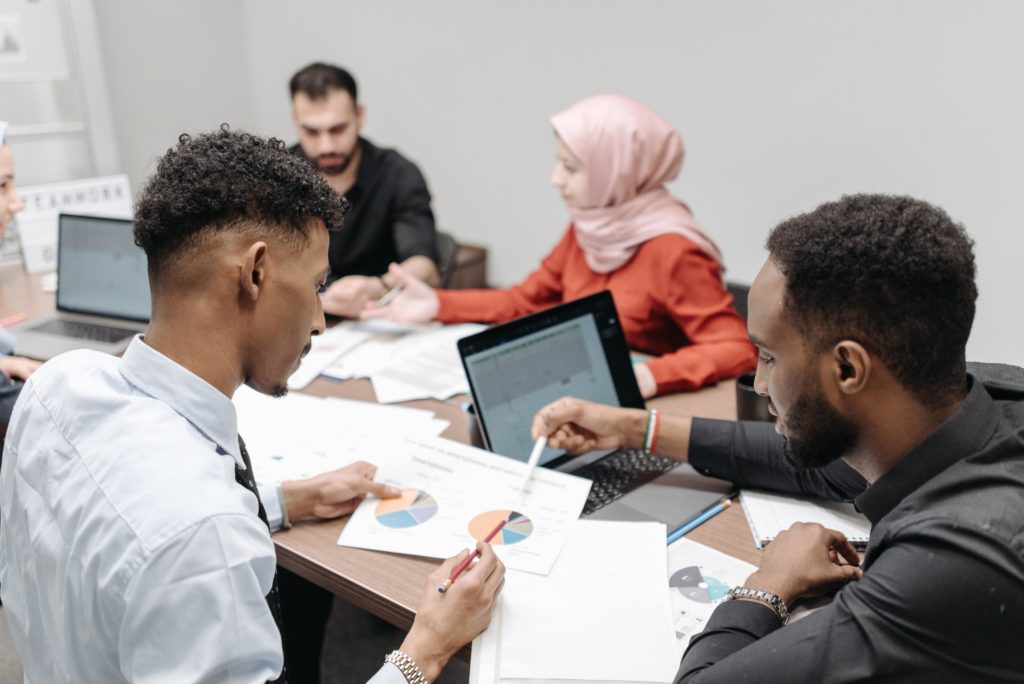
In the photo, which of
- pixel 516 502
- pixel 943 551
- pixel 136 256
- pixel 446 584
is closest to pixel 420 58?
pixel 136 256

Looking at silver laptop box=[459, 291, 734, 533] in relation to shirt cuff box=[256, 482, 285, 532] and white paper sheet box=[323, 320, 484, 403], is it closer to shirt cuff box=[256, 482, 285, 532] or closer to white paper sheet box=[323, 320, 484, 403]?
white paper sheet box=[323, 320, 484, 403]

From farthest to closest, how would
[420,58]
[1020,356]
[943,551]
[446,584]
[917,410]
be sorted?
1. [420,58]
2. [1020,356]
3. [446,584]
4. [917,410]
5. [943,551]

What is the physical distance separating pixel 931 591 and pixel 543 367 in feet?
2.50

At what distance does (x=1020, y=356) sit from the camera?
235cm

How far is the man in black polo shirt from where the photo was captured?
250 cm

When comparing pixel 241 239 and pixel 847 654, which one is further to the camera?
pixel 241 239

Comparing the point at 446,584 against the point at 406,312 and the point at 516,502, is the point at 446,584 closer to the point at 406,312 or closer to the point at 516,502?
the point at 516,502

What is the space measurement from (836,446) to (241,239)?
0.66m

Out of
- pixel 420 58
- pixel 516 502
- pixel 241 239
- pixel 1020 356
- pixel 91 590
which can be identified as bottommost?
pixel 1020 356

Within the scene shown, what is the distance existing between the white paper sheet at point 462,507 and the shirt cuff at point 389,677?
0.22m

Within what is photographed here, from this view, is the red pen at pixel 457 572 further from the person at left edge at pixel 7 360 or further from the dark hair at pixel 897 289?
the person at left edge at pixel 7 360

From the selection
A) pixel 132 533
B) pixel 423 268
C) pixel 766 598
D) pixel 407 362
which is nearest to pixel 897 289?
pixel 766 598

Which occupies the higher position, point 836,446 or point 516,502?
point 836,446


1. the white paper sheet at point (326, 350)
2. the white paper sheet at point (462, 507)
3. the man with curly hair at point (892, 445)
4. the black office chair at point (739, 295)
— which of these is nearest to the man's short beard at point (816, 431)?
the man with curly hair at point (892, 445)
